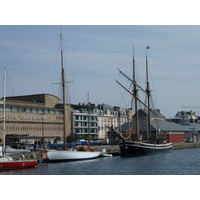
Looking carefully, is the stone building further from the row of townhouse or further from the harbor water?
the harbor water

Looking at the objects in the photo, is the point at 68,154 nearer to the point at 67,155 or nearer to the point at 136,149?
the point at 67,155

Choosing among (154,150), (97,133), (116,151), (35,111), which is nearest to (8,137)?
(35,111)

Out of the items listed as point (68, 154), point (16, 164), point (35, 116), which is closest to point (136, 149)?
point (68, 154)

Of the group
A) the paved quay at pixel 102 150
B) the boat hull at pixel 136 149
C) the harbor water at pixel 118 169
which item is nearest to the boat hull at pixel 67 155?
the paved quay at pixel 102 150

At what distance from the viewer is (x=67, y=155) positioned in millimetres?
71500

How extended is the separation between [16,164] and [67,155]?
1693cm

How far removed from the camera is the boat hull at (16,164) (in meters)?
54.1

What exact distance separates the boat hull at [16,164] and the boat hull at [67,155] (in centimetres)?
1089

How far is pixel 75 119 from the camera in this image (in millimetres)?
155625

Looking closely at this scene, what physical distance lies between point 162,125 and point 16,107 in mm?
55044

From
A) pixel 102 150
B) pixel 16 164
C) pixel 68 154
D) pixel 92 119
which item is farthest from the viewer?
pixel 92 119

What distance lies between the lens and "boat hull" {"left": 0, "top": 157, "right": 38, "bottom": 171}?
178ft

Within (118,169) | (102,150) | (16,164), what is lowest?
(118,169)

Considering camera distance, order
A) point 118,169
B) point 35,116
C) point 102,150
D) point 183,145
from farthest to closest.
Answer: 1. point 35,116
2. point 183,145
3. point 102,150
4. point 118,169
